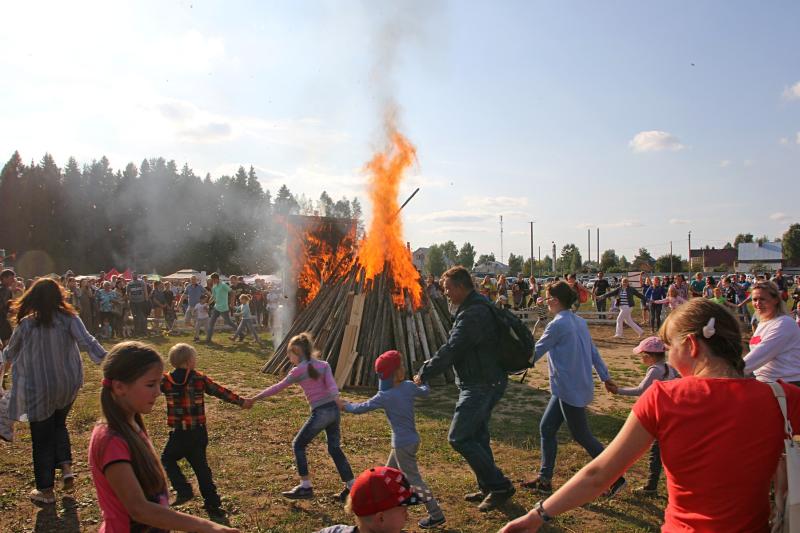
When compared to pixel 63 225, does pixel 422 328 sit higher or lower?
lower

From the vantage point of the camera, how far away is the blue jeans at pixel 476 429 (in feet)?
16.4

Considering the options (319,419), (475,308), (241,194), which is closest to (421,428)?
(319,419)

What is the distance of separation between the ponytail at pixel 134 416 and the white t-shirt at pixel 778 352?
4.36 m

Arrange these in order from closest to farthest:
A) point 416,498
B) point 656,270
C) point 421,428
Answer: point 416,498 → point 421,428 → point 656,270

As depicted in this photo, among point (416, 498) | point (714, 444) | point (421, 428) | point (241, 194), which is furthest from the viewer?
point (241, 194)

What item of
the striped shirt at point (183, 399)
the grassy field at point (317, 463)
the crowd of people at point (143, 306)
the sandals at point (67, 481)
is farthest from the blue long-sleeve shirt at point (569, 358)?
the crowd of people at point (143, 306)

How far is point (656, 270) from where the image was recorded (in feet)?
245

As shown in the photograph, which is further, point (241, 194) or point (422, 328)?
point (241, 194)

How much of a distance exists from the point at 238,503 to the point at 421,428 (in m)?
3.13

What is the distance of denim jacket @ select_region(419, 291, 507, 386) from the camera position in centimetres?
498

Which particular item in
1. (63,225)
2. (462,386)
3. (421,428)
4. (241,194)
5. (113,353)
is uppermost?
(241,194)

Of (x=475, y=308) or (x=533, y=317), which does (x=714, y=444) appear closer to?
(x=475, y=308)

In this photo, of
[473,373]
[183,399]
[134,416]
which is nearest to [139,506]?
[134,416]

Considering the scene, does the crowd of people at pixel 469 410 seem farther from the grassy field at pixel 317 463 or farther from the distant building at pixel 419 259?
the distant building at pixel 419 259
